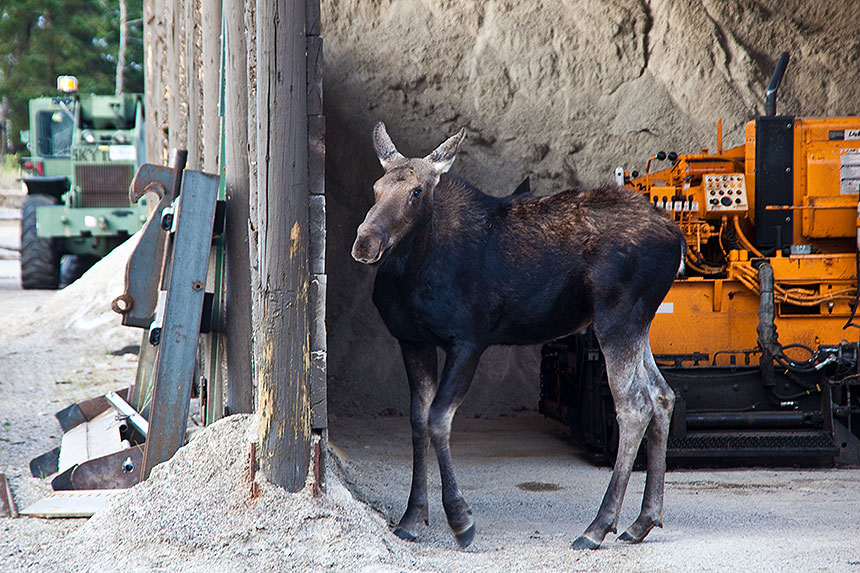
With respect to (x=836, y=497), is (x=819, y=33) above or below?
above

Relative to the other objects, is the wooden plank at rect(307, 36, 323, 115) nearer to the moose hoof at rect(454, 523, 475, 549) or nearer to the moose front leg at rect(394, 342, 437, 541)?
the moose front leg at rect(394, 342, 437, 541)

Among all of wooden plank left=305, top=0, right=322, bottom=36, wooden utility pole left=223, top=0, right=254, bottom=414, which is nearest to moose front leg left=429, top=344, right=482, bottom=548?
wooden utility pole left=223, top=0, right=254, bottom=414

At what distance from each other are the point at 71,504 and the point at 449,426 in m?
2.15

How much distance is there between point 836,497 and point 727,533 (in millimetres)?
1429

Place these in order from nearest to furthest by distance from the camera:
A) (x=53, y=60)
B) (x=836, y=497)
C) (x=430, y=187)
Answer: (x=430, y=187) → (x=836, y=497) → (x=53, y=60)

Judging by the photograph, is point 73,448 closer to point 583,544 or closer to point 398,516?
point 398,516

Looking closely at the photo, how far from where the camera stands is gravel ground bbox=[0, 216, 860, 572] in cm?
442

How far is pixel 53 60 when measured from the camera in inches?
1294

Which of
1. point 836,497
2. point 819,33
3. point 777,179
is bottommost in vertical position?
point 836,497

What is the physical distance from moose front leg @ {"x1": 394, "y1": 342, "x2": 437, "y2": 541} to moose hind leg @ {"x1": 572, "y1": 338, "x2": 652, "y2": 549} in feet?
2.95

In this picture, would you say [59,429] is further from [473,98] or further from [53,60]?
[53,60]

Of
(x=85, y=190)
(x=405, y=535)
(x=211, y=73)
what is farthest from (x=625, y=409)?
(x=85, y=190)

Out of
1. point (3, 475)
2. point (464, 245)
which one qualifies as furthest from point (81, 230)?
point (464, 245)

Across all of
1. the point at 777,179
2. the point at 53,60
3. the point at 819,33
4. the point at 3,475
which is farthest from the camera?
the point at 53,60
